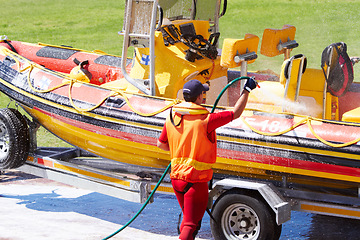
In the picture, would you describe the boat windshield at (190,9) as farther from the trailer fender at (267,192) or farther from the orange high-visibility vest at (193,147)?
the orange high-visibility vest at (193,147)

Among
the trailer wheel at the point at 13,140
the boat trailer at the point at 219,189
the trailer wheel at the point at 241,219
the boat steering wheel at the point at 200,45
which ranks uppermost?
the boat steering wheel at the point at 200,45

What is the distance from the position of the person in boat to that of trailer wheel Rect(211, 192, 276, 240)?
27.7 inches

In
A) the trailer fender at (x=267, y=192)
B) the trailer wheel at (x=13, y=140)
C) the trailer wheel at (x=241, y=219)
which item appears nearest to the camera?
the trailer fender at (x=267, y=192)

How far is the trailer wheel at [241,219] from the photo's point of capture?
19.3ft

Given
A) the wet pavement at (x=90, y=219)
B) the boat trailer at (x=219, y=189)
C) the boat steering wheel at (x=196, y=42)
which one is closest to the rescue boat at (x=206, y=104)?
the boat steering wheel at (x=196, y=42)

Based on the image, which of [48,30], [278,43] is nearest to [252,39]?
[278,43]

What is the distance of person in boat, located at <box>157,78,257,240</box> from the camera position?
17.2 feet

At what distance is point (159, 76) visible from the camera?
711 cm

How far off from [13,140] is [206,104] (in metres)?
2.20

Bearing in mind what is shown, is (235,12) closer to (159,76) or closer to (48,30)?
(48,30)

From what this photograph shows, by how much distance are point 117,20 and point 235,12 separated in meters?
3.58

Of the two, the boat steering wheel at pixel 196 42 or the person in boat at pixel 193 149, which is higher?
the boat steering wheel at pixel 196 42

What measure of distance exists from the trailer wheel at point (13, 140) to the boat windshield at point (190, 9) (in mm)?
2097

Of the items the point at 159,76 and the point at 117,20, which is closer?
the point at 159,76
